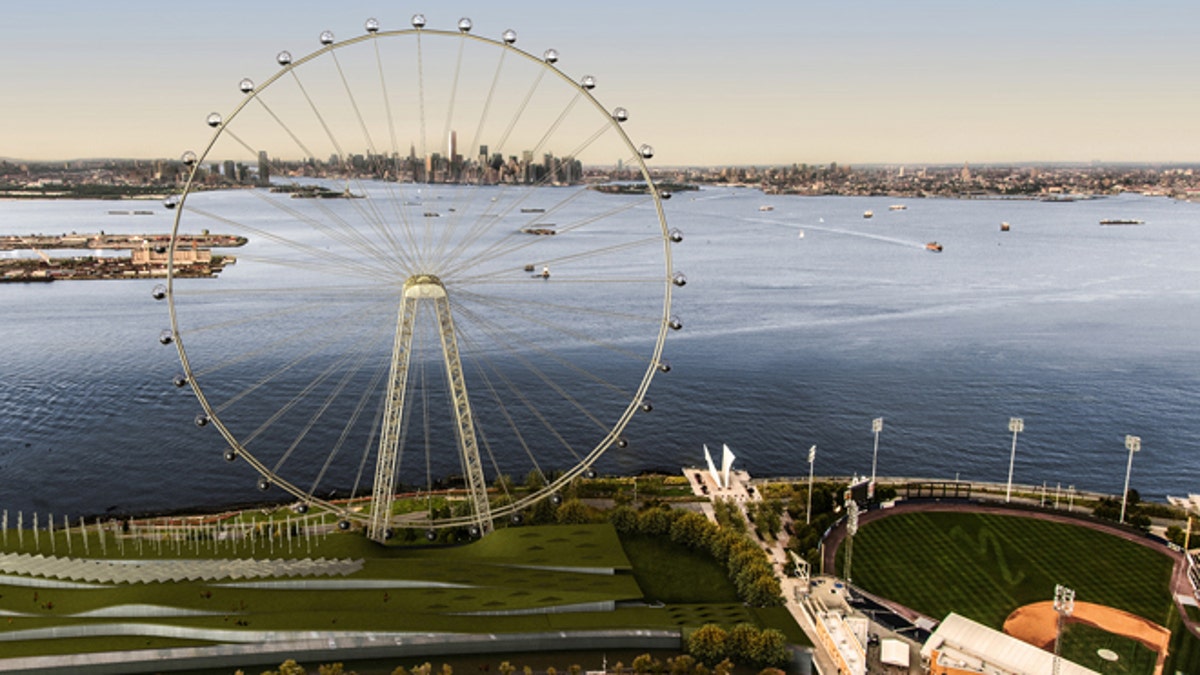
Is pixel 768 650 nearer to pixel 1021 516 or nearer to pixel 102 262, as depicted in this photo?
pixel 1021 516

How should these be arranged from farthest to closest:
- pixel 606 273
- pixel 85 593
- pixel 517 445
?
pixel 606 273 → pixel 517 445 → pixel 85 593

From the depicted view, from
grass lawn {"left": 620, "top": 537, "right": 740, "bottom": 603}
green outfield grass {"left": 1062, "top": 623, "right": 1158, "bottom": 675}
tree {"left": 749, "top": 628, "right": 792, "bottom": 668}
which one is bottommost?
green outfield grass {"left": 1062, "top": 623, "right": 1158, "bottom": 675}

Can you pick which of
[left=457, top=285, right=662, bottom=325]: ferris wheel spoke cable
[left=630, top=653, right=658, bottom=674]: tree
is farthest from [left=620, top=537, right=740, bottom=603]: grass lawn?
[left=457, top=285, right=662, bottom=325]: ferris wheel spoke cable

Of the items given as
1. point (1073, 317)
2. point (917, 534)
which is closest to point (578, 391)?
point (917, 534)

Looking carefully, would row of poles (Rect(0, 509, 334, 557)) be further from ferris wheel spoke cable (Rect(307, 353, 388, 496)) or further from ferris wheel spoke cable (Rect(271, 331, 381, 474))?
ferris wheel spoke cable (Rect(271, 331, 381, 474))

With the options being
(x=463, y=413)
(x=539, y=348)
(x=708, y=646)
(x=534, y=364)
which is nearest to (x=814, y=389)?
(x=534, y=364)

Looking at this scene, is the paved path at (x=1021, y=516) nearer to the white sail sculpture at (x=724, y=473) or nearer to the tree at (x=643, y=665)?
the white sail sculpture at (x=724, y=473)

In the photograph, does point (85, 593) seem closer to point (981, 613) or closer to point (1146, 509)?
point (981, 613)
